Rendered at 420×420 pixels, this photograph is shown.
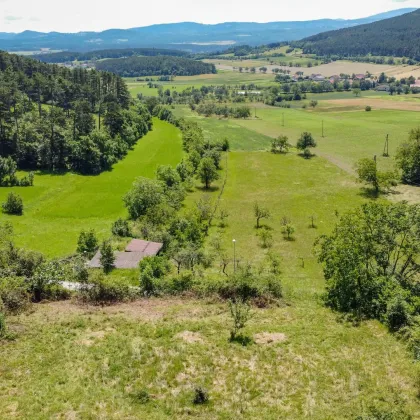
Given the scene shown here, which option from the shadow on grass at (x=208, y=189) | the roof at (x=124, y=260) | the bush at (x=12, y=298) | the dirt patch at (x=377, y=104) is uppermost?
the dirt patch at (x=377, y=104)

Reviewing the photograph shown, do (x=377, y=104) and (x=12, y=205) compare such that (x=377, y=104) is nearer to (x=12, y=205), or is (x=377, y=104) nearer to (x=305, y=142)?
(x=305, y=142)

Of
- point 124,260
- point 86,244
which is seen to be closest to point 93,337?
point 124,260

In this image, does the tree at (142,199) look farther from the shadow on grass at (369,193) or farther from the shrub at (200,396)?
the shrub at (200,396)

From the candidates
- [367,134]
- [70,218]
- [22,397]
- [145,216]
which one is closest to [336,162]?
[367,134]

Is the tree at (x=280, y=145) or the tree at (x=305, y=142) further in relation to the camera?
the tree at (x=305, y=142)

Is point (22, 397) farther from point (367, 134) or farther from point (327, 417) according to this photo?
point (367, 134)

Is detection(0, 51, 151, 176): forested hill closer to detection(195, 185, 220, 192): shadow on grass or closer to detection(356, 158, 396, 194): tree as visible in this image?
detection(195, 185, 220, 192): shadow on grass

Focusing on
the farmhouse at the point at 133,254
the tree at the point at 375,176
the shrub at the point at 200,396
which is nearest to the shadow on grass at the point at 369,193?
the tree at the point at 375,176
